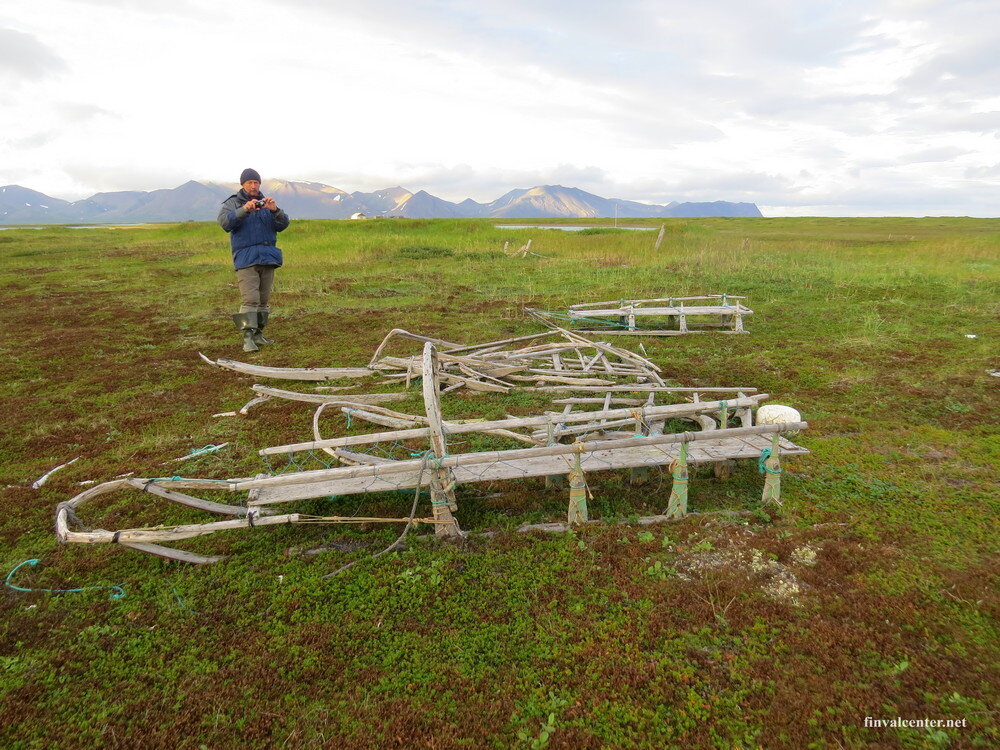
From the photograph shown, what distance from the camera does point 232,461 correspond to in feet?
22.0

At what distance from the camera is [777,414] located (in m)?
6.50

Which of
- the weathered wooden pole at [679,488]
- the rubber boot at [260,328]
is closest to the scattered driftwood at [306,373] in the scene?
the rubber boot at [260,328]

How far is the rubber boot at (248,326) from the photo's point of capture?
11727mm

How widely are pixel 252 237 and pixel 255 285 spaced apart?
104 centimetres

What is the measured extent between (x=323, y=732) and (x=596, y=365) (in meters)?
7.59

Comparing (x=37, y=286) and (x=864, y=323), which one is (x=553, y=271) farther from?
(x=37, y=286)

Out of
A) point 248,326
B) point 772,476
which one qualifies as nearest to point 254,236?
point 248,326

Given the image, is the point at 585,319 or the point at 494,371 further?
the point at 585,319

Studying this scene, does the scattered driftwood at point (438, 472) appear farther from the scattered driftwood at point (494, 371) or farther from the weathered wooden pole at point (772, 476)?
the scattered driftwood at point (494, 371)

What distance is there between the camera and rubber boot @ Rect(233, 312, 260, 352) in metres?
11.7

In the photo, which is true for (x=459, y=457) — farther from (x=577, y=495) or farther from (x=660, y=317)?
(x=660, y=317)

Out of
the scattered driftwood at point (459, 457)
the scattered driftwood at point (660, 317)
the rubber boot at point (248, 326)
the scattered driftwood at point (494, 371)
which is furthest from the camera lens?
the scattered driftwood at point (660, 317)

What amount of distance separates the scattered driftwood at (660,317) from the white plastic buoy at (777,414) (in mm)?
5720

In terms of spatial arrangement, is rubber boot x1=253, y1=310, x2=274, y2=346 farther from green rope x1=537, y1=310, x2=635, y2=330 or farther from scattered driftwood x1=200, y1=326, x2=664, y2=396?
green rope x1=537, y1=310, x2=635, y2=330
